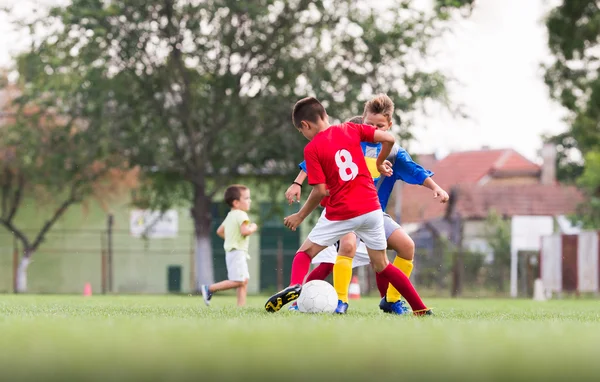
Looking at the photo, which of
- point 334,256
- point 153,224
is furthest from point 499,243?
point 334,256

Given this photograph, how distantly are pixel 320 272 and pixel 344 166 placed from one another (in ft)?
5.04

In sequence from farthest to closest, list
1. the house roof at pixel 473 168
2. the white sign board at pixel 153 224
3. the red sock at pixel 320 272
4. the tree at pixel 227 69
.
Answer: the house roof at pixel 473 168, the white sign board at pixel 153 224, the tree at pixel 227 69, the red sock at pixel 320 272

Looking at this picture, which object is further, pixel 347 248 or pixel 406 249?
pixel 406 249

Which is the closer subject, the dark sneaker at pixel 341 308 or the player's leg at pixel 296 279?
the player's leg at pixel 296 279

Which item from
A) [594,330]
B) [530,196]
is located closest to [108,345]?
[594,330]

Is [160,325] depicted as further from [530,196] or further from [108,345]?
[530,196]

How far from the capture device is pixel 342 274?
8914 millimetres

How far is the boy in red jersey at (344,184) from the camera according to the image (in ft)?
27.2

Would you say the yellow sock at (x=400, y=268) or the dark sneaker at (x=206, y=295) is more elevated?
the yellow sock at (x=400, y=268)

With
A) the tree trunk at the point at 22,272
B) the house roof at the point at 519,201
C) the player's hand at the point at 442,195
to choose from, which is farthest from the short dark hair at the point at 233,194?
the house roof at the point at 519,201

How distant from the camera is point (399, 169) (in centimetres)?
927

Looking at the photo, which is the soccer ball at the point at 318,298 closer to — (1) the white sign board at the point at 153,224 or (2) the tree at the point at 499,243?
(2) the tree at the point at 499,243

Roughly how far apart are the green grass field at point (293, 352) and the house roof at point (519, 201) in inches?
1786

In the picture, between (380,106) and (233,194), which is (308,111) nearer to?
(380,106)
